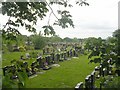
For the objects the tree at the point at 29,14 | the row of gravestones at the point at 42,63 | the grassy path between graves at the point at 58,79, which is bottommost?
the grassy path between graves at the point at 58,79

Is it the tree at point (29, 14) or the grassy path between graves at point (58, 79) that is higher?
the tree at point (29, 14)

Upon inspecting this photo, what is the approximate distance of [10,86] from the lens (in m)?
1.74

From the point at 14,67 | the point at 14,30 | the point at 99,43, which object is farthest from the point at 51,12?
the point at 14,67

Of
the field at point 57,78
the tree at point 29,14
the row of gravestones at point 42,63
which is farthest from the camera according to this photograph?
the field at point 57,78

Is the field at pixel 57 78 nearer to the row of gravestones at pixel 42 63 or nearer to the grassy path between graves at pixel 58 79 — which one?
the grassy path between graves at pixel 58 79

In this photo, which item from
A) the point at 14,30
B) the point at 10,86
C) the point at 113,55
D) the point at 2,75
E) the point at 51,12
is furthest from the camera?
the point at 51,12

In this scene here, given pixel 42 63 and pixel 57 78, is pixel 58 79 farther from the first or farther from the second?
pixel 42 63

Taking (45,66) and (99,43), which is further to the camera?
(45,66)

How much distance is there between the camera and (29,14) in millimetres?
4414

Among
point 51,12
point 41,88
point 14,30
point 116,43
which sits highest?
point 51,12

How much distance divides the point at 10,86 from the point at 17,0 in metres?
2.19

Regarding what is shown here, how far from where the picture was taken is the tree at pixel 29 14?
3721 millimetres

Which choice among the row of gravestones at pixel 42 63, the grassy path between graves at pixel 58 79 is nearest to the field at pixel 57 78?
the grassy path between graves at pixel 58 79

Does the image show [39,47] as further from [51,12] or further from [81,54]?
[51,12]
